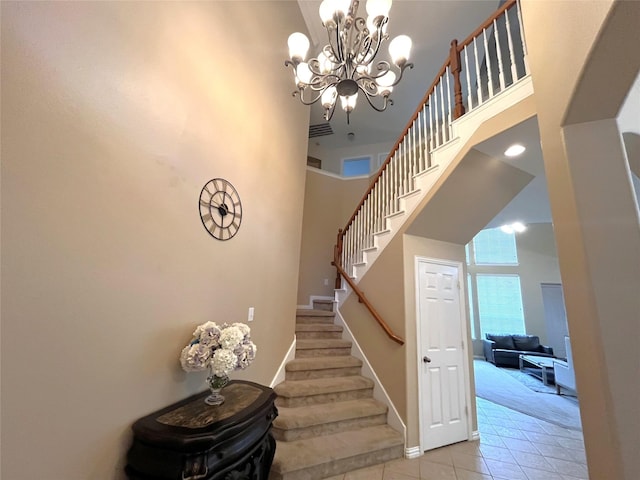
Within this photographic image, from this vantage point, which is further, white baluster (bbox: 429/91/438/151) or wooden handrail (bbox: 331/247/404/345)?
wooden handrail (bbox: 331/247/404/345)

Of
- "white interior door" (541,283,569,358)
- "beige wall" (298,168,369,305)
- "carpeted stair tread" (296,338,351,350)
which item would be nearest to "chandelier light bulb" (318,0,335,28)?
"carpeted stair tread" (296,338,351,350)

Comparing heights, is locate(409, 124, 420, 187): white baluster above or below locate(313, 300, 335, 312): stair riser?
above

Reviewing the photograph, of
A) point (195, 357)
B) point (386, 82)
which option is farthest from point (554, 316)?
point (195, 357)

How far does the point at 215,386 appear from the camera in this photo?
1.57 m

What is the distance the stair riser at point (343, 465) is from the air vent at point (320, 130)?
5842mm

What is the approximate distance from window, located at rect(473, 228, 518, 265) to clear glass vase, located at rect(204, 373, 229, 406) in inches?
337

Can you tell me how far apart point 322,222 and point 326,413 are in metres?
3.74

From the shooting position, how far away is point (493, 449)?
9.25ft

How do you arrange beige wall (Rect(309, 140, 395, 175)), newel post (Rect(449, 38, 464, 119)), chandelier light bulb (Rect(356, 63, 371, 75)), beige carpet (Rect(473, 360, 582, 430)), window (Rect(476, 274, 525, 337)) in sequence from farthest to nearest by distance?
1. window (Rect(476, 274, 525, 337))
2. beige wall (Rect(309, 140, 395, 175))
3. beige carpet (Rect(473, 360, 582, 430))
4. newel post (Rect(449, 38, 464, 119))
5. chandelier light bulb (Rect(356, 63, 371, 75))

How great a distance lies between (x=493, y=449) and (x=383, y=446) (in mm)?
1324

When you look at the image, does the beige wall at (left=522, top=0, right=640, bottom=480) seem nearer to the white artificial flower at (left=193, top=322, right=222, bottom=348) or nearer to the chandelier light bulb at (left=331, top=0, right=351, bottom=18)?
the chandelier light bulb at (left=331, top=0, right=351, bottom=18)

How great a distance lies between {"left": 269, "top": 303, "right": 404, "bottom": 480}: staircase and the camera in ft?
7.32

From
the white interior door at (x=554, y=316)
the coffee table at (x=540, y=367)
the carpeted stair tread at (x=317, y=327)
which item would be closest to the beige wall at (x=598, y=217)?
the carpeted stair tread at (x=317, y=327)

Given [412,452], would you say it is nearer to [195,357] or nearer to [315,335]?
[315,335]
